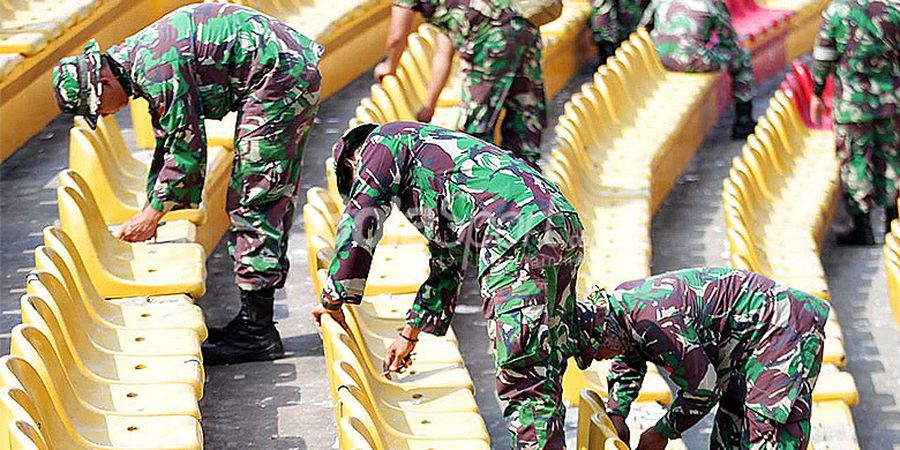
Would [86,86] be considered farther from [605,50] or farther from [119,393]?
[605,50]

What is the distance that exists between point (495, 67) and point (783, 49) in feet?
17.6

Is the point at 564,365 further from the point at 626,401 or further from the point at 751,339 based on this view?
the point at 751,339

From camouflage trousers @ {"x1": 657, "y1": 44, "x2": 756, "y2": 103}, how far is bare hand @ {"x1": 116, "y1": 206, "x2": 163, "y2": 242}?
15.3ft

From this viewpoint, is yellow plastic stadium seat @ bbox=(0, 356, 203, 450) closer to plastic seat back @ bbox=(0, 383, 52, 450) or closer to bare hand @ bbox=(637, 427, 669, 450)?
plastic seat back @ bbox=(0, 383, 52, 450)

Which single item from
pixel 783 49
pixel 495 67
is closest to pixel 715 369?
pixel 495 67

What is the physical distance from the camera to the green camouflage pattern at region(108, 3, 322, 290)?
178 inches

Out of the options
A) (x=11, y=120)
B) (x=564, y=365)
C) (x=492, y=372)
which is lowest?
(x=492, y=372)

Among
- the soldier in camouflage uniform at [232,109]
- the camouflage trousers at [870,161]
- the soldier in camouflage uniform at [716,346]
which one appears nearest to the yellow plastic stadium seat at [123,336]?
the soldier in camouflage uniform at [232,109]

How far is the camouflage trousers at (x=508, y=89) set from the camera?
5852 mm

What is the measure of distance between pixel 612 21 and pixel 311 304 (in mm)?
4178

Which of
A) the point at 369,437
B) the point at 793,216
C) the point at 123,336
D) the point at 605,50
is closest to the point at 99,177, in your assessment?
the point at 123,336

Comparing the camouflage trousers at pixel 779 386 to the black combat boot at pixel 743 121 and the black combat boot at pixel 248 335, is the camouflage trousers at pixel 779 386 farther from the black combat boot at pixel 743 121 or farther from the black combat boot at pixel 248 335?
the black combat boot at pixel 743 121

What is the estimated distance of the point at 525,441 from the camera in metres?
3.91

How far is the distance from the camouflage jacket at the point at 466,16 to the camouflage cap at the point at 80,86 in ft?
5.57
